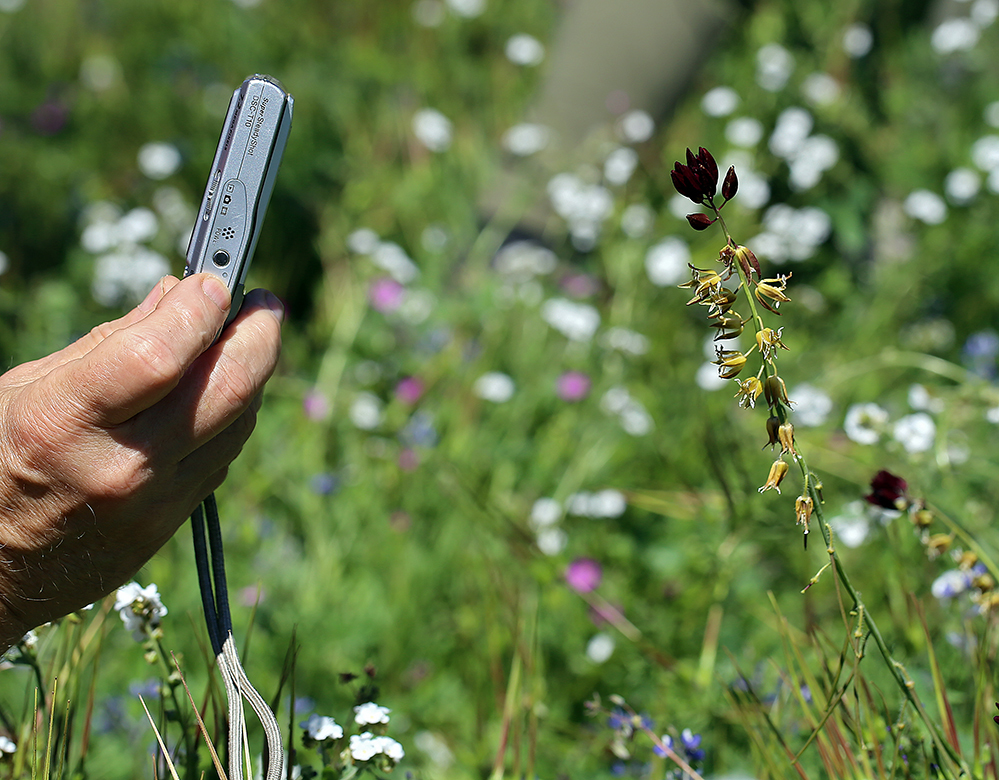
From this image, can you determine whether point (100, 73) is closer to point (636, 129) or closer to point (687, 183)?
point (636, 129)

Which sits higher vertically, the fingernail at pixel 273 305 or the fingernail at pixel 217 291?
the fingernail at pixel 273 305

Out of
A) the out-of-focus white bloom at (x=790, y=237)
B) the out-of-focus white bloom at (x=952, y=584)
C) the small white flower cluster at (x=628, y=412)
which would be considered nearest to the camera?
the out-of-focus white bloom at (x=952, y=584)

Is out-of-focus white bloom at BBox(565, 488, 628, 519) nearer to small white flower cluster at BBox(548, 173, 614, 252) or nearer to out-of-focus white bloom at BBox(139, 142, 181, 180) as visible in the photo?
small white flower cluster at BBox(548, 173, 614, 252)

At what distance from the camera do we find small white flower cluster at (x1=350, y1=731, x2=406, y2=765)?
716 mm

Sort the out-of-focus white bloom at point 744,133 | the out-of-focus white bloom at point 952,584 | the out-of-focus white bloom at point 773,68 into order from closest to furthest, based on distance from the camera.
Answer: the out-of-focus white bloom at point 952,584, the out-of-focus white bloom at point 744,133, the out-of-focus white bloom at point 773,68

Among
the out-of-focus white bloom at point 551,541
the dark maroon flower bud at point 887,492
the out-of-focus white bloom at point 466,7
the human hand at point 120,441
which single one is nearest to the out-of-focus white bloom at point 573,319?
the out-of-focus white bloom at point 551,541

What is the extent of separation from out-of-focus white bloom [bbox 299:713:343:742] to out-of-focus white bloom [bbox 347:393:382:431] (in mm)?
1048

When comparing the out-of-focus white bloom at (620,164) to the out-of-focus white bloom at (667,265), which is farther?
the out-of-focus white bloom at (620,164)

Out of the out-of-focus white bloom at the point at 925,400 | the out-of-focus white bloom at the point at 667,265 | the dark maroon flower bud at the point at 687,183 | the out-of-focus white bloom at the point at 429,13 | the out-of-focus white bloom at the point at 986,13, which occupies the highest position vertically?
the out-of-focus white bloom at the point at 429,13

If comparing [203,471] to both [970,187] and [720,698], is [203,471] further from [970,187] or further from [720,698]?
[970,187]

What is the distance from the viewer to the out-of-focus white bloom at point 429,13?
326 centimetres

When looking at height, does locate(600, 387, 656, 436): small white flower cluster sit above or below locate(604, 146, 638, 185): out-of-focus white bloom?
below

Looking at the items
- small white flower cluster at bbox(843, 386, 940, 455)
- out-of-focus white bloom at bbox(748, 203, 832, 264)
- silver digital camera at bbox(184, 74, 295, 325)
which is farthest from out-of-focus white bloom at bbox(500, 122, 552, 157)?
silver digital camera at bbox(184, 74, 295, 325)

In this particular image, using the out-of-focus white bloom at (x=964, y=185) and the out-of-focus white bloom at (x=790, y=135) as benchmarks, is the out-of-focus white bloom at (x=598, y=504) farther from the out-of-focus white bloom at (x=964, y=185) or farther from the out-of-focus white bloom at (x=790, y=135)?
the out-of-focus white bloom at (x=964, y=185)
